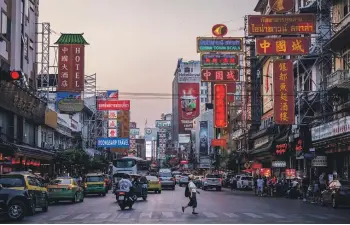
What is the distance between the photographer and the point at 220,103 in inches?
2842

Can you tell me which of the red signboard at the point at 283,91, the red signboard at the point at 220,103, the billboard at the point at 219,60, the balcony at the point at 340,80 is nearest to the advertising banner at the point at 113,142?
the red signboard at the point at 220,103

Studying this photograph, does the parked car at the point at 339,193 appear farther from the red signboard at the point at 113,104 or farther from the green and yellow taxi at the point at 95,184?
the red signboard at the point at 113,104

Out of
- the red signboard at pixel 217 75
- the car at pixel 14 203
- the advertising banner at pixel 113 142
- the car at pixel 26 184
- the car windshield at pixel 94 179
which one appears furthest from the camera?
the advertising banner at pixel 113 142

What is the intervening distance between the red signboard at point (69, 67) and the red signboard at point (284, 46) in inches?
669

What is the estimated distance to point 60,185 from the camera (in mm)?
33156

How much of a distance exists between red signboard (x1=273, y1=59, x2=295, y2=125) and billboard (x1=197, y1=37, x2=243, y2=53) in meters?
11.7

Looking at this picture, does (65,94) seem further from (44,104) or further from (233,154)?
Answer: (233,154)

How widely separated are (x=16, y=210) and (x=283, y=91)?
2900cm

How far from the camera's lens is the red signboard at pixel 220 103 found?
234ft

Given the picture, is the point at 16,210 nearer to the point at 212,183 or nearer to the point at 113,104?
the point at 212,183

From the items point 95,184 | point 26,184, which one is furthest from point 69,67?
point 26,184

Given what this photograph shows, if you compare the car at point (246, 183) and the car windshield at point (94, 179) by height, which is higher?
the car windshield at point (94, 179)

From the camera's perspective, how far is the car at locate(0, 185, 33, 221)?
21.1m

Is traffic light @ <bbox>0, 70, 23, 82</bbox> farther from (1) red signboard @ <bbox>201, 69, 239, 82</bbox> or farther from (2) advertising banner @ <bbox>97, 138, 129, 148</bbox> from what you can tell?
(2) advertising banner @ <bbox>97, 138, 129, 148</bbox>
